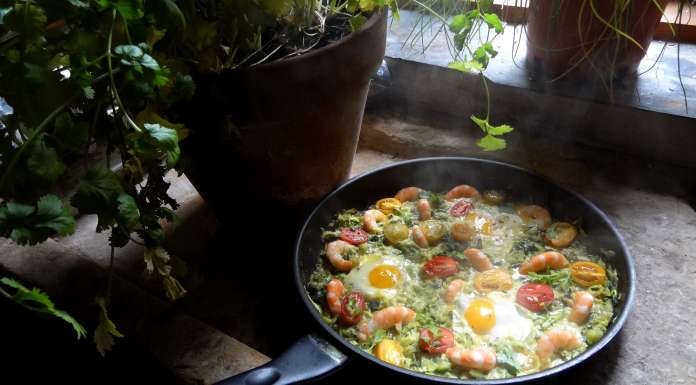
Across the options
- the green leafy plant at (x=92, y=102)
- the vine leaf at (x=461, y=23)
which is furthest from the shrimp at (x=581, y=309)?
the green leafy plant at (x=92, y=102)

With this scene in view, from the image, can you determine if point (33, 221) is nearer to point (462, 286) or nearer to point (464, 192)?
point (462, 286)

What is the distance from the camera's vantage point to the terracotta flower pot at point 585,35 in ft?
4.22

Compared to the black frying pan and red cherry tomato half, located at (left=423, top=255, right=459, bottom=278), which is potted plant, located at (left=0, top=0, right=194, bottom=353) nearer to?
the black frying pan

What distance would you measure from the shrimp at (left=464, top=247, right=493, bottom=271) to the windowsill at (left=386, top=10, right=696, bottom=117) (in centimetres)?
57

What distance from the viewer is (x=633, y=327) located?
3.56 ft

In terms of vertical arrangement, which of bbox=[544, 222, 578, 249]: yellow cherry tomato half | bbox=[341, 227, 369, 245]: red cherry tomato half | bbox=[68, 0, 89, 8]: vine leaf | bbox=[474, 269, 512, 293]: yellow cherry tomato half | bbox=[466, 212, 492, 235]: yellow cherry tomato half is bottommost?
bbox=[341, 227, 369, 245]: red cherry tomato half

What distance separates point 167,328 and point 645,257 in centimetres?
110

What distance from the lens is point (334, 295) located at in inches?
43.7

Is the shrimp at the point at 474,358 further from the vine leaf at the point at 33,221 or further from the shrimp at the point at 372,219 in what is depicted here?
the vine leaf at the point at 33,221

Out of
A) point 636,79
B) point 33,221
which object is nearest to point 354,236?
point 33,221

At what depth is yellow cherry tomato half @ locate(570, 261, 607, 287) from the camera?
111cm

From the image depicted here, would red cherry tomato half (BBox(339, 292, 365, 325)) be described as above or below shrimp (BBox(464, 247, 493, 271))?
below

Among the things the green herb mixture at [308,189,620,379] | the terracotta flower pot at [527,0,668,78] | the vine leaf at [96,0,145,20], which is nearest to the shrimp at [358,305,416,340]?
the green herb mixture at [308,189,620,379]

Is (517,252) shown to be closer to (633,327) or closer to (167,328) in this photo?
(633,327)
